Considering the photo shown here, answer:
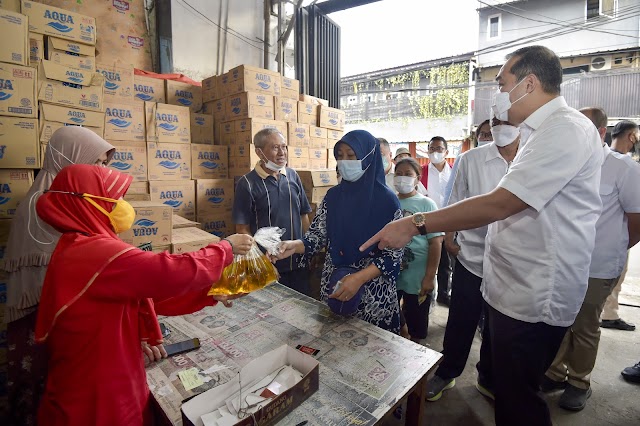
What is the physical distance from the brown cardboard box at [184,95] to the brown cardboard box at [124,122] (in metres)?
0.79

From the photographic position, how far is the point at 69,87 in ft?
8.20

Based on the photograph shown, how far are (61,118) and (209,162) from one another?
1.66 meters

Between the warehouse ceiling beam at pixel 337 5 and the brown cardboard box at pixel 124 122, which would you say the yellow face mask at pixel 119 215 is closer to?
the brown cardboard box at pixel 124 122

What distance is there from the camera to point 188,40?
5.03 meters

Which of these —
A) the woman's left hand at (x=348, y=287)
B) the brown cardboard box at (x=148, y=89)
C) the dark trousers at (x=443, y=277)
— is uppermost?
the brown cardboard box at (x=148, y=89)

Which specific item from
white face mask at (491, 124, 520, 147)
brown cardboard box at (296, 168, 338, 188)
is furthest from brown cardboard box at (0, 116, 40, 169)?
white face mask at (491, 124, 520, 147)

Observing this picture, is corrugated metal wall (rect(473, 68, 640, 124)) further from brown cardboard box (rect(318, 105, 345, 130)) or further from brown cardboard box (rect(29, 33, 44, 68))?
brown cardboard box (rect(29, 33, 44, 68))

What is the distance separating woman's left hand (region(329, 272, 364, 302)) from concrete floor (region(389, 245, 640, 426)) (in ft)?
3.91

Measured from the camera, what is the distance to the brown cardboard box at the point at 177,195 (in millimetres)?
3457

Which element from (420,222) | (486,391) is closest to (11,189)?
(420,222)

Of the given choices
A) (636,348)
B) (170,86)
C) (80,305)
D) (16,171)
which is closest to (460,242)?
(80,305)

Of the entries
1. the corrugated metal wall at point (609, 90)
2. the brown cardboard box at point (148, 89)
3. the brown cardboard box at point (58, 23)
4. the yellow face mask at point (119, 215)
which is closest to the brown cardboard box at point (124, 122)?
the brown cardboard box at point (148, 89)

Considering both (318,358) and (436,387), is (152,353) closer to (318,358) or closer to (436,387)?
(318,358)

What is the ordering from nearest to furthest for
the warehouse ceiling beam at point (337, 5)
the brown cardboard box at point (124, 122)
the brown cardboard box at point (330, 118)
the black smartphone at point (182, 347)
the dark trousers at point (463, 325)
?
1. the black smartphone at point (182, 347)
2. the dark trousers at point (463, 325)
3. the brown cardboard box at point (124, 122)
4. the brown cardboard box at point (330, 118)
5. the warehouse ceiling beam at point (337, 5)
